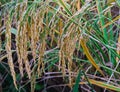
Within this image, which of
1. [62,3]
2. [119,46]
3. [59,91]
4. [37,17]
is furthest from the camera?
[59,91]

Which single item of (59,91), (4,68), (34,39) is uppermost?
(34,39)

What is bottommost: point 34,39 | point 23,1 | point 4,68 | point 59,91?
point 59,91

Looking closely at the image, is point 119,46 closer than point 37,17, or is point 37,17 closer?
point 37,17

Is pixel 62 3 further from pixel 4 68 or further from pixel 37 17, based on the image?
pixel 4 68

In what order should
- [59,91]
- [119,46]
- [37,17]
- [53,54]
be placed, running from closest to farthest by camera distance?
[37,17] < [119,46] < [53,54] < [59,91]

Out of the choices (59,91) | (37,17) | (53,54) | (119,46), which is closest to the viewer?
(37,17)

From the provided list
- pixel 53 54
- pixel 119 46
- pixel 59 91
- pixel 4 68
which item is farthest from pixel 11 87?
pixel 119 46

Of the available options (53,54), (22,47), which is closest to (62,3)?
(22,47)

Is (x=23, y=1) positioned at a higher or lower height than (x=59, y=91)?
higher

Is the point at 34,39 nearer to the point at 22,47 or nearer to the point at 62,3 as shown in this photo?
the point at 22,47
